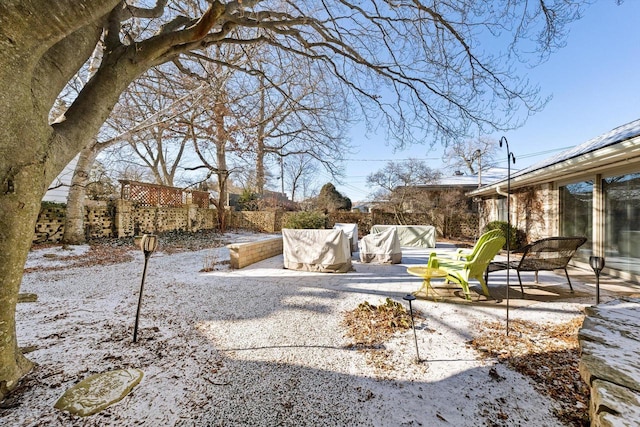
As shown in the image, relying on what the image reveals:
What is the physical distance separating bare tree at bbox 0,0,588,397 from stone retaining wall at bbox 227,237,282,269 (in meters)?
3.80

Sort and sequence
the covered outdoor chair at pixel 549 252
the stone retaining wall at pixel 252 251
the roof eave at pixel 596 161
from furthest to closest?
1. the stone retaining wall at pixel 252 251
2. the covered outdoor chair at pixel 549 252
3. the roof eave at pixel 596 161

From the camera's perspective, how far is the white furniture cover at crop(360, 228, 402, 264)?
670cm

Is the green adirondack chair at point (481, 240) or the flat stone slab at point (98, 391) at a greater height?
the green adirondack chair at point (481, 240)

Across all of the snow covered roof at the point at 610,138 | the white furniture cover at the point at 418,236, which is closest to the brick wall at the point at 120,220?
the white furniture cover at the point at 418,236

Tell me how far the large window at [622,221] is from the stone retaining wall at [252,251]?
24.9 ft

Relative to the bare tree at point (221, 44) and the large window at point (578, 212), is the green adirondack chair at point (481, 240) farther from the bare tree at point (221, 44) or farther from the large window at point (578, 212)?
the large window at point (578, 212)

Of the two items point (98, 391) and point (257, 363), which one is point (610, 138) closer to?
point (257, 363)

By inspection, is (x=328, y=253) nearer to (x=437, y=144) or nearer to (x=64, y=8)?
(x=437, y=144)

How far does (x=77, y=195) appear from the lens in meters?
7.54

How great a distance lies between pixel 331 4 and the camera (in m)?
4.38

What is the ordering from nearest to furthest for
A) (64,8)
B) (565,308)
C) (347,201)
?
1. (64,8)
2. (565,308)
3. (347,201)

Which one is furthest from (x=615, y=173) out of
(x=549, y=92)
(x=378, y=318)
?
(x=378, y=318)

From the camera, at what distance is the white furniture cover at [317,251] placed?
18.2 feet

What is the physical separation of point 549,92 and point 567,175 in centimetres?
329
